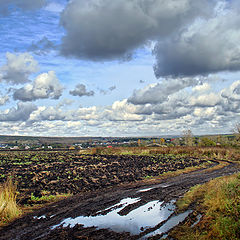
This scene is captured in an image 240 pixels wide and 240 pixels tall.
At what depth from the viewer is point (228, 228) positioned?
9719 millimetres

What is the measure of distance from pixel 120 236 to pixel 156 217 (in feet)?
10.6

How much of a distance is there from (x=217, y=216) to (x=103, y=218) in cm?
518

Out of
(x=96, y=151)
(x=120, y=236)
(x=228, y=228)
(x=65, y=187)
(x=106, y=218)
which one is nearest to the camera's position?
(x=228, y=228)

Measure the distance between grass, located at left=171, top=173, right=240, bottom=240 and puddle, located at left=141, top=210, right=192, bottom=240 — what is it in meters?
0.59

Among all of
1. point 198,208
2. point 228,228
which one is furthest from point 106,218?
point 228,228

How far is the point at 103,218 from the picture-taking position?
13133mm

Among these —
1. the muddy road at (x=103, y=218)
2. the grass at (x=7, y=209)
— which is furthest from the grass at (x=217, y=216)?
the grass at (x=7, y=209)

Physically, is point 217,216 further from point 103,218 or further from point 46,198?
point 46,198

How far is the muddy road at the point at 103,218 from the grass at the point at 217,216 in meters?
0.79

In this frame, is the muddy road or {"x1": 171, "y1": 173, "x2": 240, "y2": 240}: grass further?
the muddy road

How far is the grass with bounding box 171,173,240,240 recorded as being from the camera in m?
9.65

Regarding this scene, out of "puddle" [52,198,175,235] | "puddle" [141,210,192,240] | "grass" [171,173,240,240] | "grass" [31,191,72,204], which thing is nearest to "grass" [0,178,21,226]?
"puddle" [52,198,175,235]

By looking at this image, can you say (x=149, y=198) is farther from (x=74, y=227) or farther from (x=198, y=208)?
(x=74, y=227)

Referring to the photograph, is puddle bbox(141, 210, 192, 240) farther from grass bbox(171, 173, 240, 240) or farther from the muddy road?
grass bbox(171, 173, 240, 240)
